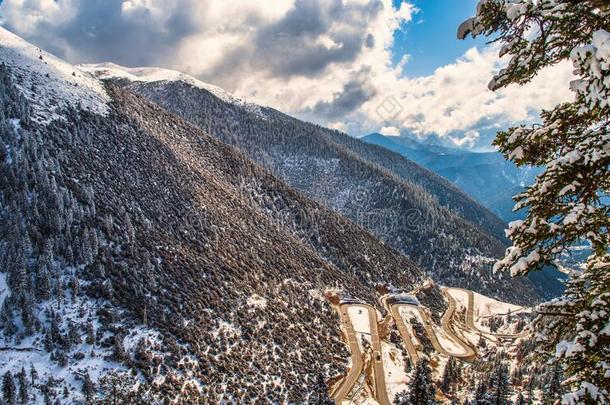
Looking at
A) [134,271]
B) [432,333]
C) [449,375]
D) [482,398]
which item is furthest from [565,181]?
[432,333]

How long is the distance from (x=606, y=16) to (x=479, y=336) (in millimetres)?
153751

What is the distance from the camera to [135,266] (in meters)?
79.4

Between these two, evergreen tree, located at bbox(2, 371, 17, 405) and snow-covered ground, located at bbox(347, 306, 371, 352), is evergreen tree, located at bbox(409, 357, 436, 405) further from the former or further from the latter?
snow-covered ground, located at bbox(347, 306, 371, 352)

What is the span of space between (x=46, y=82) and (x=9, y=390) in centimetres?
10176

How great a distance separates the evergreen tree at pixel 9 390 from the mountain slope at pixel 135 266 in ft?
9.72

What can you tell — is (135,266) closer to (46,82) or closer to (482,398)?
(482,398)


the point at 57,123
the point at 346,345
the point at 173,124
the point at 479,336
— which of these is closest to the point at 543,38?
the point at 346,345

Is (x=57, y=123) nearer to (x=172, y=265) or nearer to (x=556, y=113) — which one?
(x=172, y=265)

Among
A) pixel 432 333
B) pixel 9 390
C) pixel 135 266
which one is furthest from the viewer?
pixel 432 333

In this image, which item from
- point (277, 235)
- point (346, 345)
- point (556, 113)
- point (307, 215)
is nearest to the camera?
point (556, 113)

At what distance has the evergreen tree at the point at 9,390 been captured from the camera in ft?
160

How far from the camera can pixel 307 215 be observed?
168 m

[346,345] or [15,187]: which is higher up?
[15,187]

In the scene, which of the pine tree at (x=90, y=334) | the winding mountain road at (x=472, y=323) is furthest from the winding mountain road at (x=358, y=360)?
the winding mountain road at (x=472, y=323)
